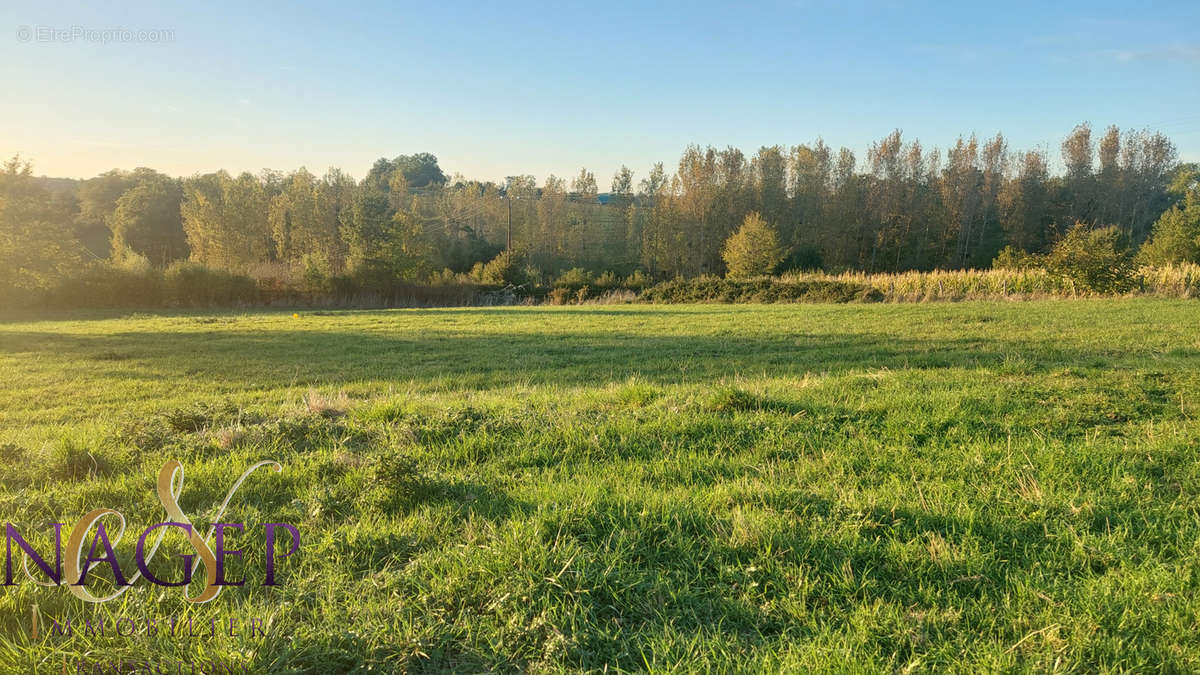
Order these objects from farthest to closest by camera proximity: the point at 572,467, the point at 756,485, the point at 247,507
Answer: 1. the point at 572,467
2. the point at 756,485
3. the point at 247,507

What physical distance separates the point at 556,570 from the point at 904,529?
163cm

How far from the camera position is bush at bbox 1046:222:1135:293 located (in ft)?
66.1

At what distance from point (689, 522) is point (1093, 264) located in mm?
25161

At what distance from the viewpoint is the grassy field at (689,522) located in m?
1.88

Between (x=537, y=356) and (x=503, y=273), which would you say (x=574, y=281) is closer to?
(x=503, y=273)

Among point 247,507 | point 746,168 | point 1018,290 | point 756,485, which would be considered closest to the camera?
point 247,507

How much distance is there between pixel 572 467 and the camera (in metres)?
3.70

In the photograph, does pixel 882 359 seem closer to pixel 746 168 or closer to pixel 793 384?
pixel 793 384

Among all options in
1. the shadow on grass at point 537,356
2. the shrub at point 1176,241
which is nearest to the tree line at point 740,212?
the shrub at point 1176,241

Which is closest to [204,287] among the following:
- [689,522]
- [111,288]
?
[111,288]

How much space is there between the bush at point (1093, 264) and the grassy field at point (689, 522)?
710 inches

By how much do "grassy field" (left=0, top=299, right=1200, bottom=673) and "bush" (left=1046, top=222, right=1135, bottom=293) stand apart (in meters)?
18.0

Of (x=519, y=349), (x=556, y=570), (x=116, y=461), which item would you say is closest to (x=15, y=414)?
(x=116, y=461)

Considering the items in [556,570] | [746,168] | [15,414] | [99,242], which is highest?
[746,168]
